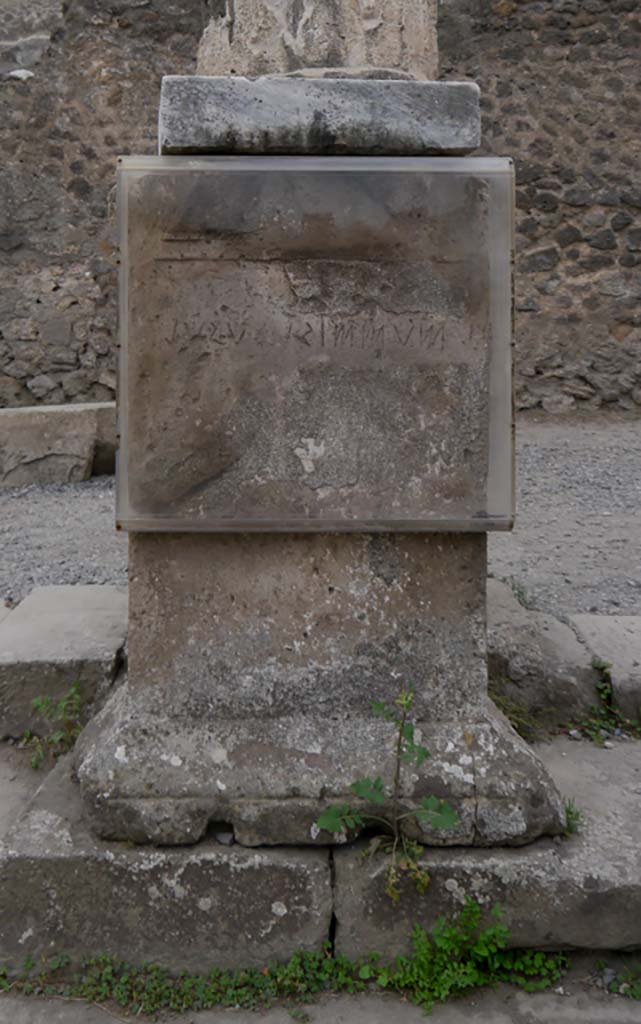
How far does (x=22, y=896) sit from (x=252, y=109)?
5.11 ft

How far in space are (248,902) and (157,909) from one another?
169 mm

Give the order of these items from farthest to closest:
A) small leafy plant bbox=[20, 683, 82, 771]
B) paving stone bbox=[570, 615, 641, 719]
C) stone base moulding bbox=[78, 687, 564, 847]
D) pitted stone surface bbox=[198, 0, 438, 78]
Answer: paving stone bbox=[570, 615, 641, 719] < small leafy plant bbox=[20, 683, 82, 771] < pitted stone surface bbox=[198, 0, 438, 78] < stone base moulding bbox=[78, 687, 564, 847]

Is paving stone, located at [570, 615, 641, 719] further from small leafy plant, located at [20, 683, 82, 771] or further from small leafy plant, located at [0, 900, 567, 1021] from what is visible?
small leafy plant, located at [20, 683, 82, 771]

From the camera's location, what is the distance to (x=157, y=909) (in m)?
1.65

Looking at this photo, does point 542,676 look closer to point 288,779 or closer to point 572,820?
point 572,820

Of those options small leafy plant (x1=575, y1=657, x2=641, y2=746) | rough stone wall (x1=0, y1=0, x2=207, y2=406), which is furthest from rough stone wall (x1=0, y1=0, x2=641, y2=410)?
small leafy plant (x1=575, y1=657, x2=641, y2=746)

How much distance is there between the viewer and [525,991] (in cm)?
160

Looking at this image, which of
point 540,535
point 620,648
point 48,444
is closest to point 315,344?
point 620,648

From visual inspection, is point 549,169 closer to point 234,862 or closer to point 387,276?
point 387,276

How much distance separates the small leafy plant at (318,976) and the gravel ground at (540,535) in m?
1.61

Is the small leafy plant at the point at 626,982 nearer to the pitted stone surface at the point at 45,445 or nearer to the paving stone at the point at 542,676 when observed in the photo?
the paving stone at the point at 542,676

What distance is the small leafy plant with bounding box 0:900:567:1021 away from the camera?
159 cm

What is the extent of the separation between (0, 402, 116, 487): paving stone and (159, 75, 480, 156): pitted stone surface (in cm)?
415

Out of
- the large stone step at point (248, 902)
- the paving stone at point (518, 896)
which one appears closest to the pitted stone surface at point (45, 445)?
the large stone step at point (248, 902)
